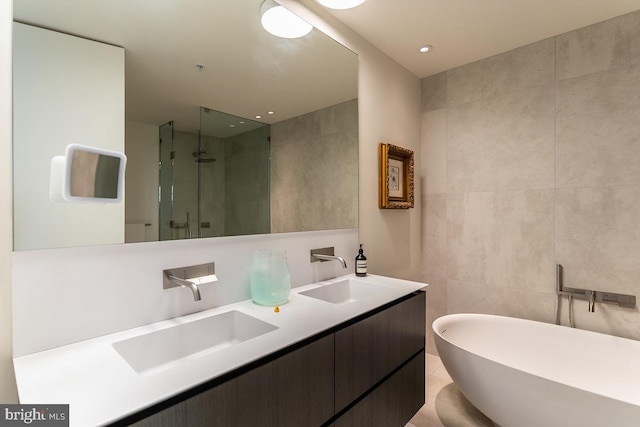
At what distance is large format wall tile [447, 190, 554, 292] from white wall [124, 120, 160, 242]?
2.26 m

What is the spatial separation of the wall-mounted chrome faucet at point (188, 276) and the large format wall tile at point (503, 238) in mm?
2061

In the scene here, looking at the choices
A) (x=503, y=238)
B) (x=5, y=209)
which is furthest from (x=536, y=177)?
(x=5, y=209)

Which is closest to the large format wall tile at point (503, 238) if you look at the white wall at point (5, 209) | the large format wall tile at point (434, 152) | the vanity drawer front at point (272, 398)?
the large format wall tile at point (434, 152)

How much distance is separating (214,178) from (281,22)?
0.90 meters

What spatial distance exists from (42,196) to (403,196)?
7.05 ft

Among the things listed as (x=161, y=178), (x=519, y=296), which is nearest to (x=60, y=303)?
(x=161, y=178)

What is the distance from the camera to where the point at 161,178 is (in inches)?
45.9

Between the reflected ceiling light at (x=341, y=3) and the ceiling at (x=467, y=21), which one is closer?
the reflected ceiling light at (x=341, y=3)

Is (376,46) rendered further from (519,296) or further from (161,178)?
(519,296)

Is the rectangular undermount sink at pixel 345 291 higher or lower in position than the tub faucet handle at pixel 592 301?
higher

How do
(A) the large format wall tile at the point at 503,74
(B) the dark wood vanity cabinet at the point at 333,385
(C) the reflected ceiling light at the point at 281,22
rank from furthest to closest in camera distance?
1. (A) the large format wall tile at the point at 503,74
2. (C) the reflected ceiling light at the point at 281,22
3. (B) the dark wood vanity cabinet at the point at 333,385

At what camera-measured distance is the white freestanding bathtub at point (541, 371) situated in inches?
52.4

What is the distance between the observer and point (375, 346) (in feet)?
4.28

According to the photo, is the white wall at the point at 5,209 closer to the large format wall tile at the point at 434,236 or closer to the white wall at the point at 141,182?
the white wall at the point at 141,182
